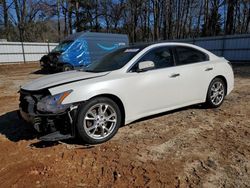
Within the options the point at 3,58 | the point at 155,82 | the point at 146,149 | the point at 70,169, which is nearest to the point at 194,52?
the point at 155,82

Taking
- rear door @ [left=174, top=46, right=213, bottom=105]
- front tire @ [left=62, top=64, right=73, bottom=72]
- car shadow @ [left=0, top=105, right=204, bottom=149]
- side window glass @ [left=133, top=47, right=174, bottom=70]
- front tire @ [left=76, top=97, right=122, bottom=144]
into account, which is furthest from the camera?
front tire @ [left=62, top=64, right=73, bottom=72]

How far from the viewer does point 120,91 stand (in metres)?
3.68

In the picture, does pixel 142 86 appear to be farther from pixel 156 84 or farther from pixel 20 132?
pixel 20 132

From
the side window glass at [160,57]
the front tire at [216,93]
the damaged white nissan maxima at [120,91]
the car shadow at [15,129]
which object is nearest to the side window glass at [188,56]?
the damaged white nissan maxima at [120,91]

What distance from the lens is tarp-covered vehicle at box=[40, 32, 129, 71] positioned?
12.4 meters

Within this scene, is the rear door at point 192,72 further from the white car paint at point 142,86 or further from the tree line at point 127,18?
the tree line at point 127,18

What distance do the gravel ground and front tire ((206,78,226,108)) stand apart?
55 centimetres

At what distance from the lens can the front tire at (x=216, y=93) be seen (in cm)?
497

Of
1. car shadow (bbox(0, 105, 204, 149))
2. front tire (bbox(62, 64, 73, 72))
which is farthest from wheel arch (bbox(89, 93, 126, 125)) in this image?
front tire (bbox(62, 64, 73, 72))

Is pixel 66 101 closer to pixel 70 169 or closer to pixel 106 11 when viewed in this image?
pixel 70 169

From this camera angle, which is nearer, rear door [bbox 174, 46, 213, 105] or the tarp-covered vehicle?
rear door [bbox 174, 46, 213, 105]

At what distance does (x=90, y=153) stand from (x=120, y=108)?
2.93ft

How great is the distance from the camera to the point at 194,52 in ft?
16.0

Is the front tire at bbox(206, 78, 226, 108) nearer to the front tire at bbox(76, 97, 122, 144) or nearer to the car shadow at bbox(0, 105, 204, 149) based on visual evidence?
the car shadow at bbox(0, 105, 204, 149)
